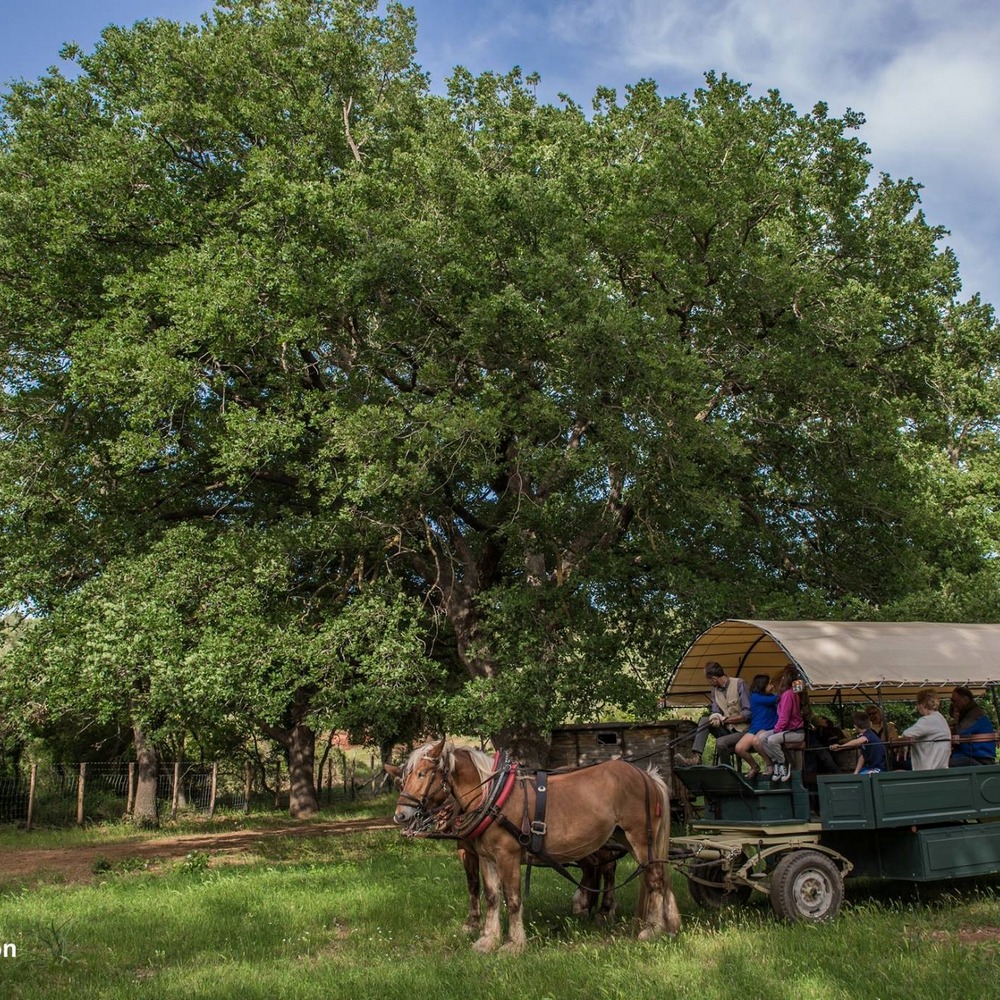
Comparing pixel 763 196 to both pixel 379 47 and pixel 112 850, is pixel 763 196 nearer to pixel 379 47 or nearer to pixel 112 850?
pixel 379 47

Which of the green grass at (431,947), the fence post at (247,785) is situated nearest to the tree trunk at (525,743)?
the green grass at (431,947)

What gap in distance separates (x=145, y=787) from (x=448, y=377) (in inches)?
594

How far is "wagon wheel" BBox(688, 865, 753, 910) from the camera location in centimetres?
1052

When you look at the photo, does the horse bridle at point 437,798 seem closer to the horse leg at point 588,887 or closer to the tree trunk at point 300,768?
the horse leg at point 588,887

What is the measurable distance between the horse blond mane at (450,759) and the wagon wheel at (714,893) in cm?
281

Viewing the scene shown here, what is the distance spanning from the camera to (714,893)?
1066 cm

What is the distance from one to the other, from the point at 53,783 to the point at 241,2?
1982 cm

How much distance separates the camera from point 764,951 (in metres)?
7.84

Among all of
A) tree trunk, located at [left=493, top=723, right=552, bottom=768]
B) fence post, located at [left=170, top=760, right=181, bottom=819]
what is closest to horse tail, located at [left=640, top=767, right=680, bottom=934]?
tree trunk, located at [left=493, top=723, right=552, bottom=768]

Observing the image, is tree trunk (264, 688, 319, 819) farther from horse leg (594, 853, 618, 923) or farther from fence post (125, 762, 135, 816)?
horse leg (594, 853, 618, 923)

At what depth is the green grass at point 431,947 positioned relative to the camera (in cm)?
704

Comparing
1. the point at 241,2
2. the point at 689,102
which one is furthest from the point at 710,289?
the point at 241,2

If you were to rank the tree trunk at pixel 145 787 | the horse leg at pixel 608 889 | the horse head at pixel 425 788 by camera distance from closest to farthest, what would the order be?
the horse head at pixel 425 788 < the horse leg at pixel 608 889 < the tree trunk at pixel 145 787

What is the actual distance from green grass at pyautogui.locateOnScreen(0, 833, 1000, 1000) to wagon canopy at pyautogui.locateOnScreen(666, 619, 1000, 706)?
2.26 metres
